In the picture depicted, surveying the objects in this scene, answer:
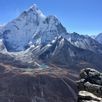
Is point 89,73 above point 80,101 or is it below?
above

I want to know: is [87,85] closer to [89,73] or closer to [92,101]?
[89,73]

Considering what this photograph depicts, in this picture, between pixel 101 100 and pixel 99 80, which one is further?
pixel 99 80

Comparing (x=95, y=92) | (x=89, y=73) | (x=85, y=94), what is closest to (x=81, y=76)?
(x=89, y=73)

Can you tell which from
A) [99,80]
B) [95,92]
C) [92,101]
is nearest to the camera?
[92,101]

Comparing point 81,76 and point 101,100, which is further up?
point 81,76

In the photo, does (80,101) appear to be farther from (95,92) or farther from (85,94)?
(95,92)

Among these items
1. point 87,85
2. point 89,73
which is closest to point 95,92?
point 87,85

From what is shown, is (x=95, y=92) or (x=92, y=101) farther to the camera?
(x=95, y=92)

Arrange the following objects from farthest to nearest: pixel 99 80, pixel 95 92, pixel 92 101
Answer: pixel 99 80 < pixel 95 92 < pixel 92 101
